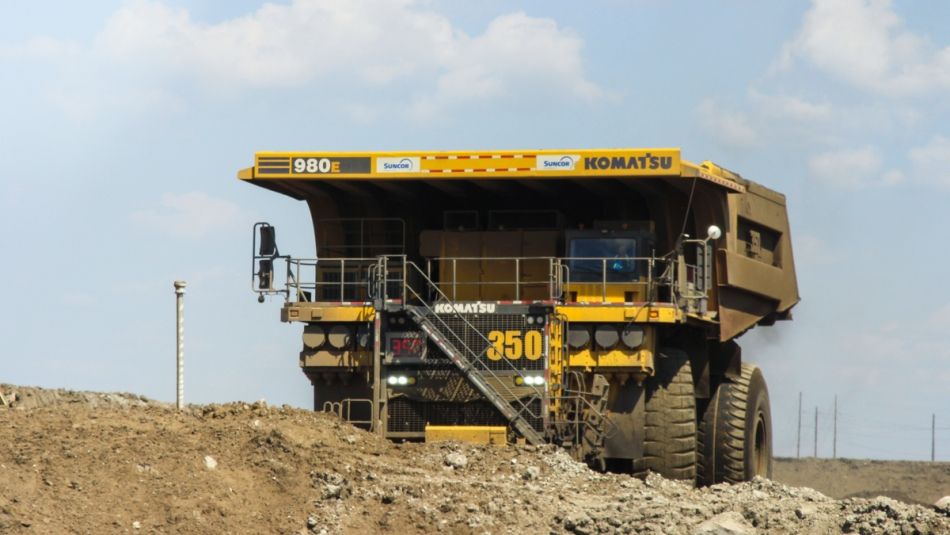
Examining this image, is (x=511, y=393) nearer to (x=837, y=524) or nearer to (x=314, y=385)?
(x=314, y=385)

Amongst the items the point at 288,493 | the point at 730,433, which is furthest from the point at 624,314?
the point at 288,493

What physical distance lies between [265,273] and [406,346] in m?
2.61

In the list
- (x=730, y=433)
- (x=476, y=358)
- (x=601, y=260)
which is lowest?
(x=730, y=433)

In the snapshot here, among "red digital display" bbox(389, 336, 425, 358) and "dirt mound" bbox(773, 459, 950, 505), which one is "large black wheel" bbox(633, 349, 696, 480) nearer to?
"red digital display" bbox(389, 336, 425, 358)

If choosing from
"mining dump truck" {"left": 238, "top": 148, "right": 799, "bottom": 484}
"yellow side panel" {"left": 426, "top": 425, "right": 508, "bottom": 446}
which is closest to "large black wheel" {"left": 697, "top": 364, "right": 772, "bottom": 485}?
"mining dump truck" {"left": 238, "top": 148, "right": 799, "bottom": 484}

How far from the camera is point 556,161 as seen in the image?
2416 centimetres

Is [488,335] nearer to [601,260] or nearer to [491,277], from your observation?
[491,277]

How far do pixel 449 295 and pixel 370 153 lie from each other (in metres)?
2.47

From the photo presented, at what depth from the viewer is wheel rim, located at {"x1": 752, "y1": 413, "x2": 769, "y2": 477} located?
28672 millimetres

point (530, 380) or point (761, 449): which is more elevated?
point (530, 380)

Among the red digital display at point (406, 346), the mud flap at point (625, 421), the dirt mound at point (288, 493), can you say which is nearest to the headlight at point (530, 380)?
the mud flap at point (625, 421)

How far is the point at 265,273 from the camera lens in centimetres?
2523

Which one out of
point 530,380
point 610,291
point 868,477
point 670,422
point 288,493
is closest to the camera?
point 288,493

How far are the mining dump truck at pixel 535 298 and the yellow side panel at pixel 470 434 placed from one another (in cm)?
3
